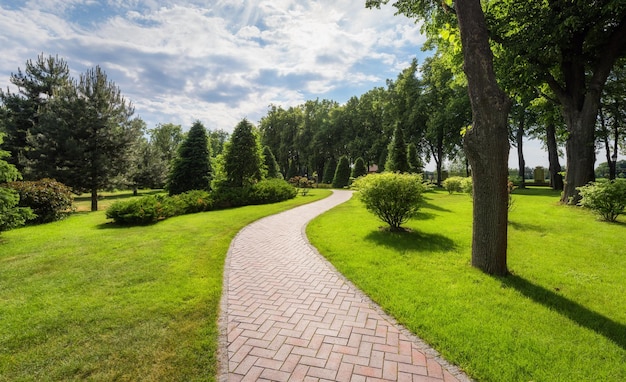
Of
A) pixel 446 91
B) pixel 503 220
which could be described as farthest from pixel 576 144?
pixel 446 91

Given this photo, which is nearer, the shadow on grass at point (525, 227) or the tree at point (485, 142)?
the tree at point (485, 142)

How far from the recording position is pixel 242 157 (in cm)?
1972

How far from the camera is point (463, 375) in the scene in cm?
272

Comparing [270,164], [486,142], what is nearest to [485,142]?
[486,142]

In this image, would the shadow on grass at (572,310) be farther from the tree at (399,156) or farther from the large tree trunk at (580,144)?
the tree at (399,156)

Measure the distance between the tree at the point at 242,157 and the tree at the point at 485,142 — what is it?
1637cm

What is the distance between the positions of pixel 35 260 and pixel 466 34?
10024mm

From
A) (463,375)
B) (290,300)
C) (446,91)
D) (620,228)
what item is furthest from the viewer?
(446,91)

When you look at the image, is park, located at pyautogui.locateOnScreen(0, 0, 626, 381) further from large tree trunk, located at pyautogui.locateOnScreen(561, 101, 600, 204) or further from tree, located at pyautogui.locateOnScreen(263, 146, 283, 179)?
tree, located at pyautogui.locateOnScreen(263, 146, 283, 179)

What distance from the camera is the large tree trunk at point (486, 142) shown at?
4934mm

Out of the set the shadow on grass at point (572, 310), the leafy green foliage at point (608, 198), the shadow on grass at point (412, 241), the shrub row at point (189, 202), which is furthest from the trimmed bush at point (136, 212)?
the leafy green foliage at point (608, 198)

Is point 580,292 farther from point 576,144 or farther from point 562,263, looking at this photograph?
point 576,144

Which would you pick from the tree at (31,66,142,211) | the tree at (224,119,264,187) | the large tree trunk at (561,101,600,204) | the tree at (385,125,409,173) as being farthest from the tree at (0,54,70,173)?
the large tree trunk at (561,101,600,204)

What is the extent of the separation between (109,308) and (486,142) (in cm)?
665
